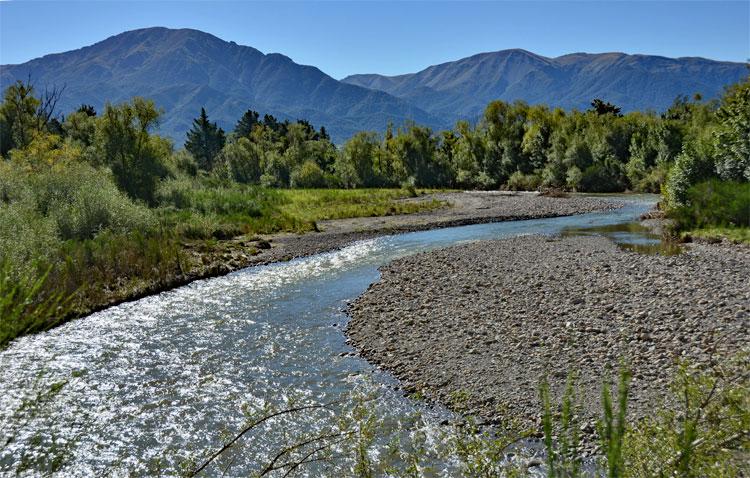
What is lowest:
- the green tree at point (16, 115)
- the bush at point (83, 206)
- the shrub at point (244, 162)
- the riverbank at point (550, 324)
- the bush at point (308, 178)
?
A: the riverbank at point (550, 324)

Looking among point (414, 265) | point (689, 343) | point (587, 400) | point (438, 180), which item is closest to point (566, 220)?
point (414, 265)

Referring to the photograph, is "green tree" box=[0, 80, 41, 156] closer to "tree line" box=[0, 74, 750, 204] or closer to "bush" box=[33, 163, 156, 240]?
"tree line" box=[0, 74, 750, 204]

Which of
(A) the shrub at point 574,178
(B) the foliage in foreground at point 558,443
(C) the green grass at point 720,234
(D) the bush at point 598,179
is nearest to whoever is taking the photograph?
(B) the foliage in foreground at point 558,443

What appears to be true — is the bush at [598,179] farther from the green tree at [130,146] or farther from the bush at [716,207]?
the green tree at [130,146]

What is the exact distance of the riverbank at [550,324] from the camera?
10.3 metres

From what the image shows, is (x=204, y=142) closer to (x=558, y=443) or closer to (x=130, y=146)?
(x=130, y=146)

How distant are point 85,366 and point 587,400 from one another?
12.3m

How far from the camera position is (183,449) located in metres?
9.18

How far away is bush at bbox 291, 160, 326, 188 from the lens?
8312 centimetres

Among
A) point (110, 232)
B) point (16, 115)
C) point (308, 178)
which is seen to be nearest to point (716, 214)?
point (110, 232)

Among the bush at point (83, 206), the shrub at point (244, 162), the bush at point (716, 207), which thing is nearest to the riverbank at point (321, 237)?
the bush at point (83, 206)

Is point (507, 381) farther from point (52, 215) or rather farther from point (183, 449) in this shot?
point (52, 215)

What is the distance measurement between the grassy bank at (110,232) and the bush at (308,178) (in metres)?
39.2

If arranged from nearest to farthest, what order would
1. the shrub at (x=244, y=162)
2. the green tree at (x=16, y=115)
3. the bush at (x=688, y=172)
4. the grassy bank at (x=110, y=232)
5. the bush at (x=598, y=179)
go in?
1. the grassy bank at (x=110, y=232)
2. the bush at (x=688, y=172)
3. the green tree at (x=16, y=115)
4. the bush at (x=598, y=179)
5. the shrub at (x=244, y=162)
